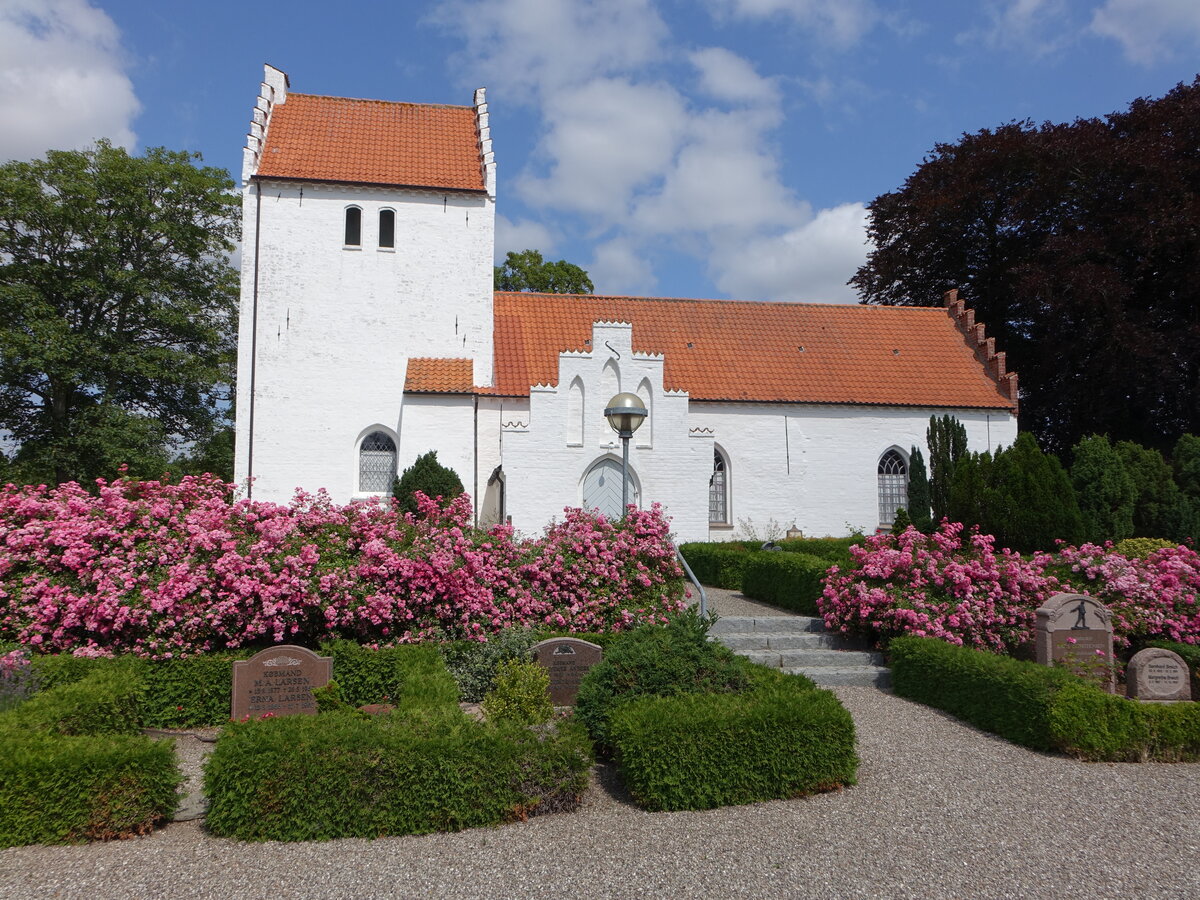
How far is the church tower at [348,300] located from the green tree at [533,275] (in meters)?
13.9

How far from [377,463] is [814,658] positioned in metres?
11.1

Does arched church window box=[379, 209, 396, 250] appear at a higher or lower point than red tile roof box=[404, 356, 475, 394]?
higher

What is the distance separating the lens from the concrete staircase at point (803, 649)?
29.6ft

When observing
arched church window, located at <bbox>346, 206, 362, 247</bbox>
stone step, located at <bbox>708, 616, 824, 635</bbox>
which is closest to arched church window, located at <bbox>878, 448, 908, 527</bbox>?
stone step, located at <bbox>708, 616, 824, 635</bbox>

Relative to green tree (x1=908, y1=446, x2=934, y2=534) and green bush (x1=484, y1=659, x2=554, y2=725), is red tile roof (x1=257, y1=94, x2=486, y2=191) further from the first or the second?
green bush (x1=484, y1=659, x2=554, y2=725)

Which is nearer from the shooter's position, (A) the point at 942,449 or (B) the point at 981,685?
(B) the point at 981,685

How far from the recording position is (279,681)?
23.0 feet

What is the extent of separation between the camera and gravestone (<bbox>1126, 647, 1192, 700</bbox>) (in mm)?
7688

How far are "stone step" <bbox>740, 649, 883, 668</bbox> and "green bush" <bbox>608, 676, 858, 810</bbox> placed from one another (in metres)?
3.52

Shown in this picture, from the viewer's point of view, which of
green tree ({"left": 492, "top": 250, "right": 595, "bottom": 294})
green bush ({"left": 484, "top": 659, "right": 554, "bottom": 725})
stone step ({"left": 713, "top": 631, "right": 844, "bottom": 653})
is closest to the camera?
green bush ({"left": 484, "top": 659, "right": 554, "bottom": 725})

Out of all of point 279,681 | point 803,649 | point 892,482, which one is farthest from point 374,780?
point 892,482

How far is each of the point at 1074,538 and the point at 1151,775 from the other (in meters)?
7.24

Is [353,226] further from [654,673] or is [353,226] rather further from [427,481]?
[654,673]

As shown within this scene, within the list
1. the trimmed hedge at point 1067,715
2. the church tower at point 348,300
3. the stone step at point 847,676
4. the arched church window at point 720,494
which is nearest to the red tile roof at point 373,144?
the church tower at point 348,300
